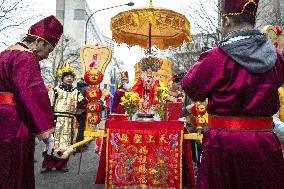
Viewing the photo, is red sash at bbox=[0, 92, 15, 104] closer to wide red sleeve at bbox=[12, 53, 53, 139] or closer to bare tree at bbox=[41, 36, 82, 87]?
wide red sleeve at bbox=[12, 53, 53, 139]

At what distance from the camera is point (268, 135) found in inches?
91.7

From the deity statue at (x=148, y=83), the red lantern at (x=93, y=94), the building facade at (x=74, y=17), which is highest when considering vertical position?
the building facade at (x=74, y=17)

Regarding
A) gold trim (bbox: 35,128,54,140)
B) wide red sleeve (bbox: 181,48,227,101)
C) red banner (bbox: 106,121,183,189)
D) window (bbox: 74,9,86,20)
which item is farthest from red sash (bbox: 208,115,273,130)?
window (bbox: 74,9,86,20)

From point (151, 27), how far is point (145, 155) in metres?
4.32

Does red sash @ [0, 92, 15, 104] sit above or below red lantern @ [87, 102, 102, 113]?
above

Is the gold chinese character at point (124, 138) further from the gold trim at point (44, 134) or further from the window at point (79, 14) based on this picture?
the window at point (79, 14)

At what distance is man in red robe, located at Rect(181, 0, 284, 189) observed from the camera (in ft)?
7.34

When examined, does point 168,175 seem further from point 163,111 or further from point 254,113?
point 254,113

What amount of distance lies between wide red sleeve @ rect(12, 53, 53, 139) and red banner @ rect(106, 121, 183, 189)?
2112 millimetres

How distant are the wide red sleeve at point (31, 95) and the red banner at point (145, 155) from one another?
83.2 inches

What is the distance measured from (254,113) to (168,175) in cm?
300

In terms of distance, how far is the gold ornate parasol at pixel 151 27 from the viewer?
276 inches

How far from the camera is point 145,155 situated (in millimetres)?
5090

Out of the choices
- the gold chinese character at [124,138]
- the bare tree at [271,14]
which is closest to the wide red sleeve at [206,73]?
the gold chinese character at [124,138]
